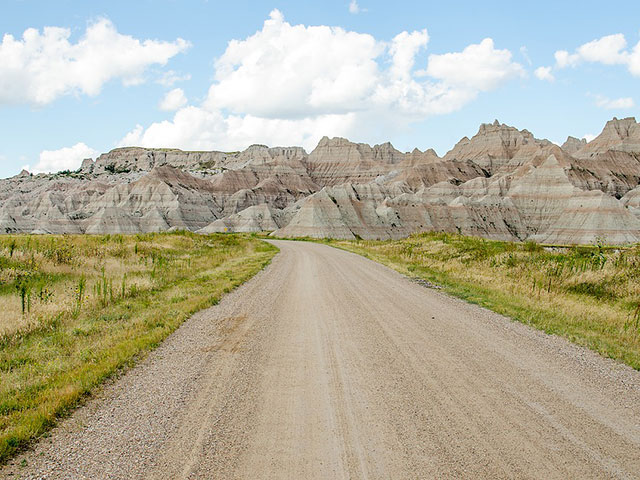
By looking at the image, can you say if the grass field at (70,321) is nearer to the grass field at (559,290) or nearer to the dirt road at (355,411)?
the dirt road at (355,411)

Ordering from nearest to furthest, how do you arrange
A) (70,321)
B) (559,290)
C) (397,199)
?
(70,321), (559,290), (397,199)

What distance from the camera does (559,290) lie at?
15117mm

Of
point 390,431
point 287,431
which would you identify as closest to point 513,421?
point 390,431

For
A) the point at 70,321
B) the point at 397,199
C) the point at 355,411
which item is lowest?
the point at 355,411

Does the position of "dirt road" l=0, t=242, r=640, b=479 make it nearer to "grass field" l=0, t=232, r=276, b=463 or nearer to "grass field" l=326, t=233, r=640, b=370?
"grass field" l=0, t=232, r=276, b=463

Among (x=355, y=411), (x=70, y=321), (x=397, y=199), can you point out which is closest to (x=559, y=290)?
(x=355, y=411)

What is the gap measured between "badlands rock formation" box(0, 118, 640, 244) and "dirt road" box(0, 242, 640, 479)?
72649 millimetres

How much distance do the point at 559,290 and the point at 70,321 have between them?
49.7 ft

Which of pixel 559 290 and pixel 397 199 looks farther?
pixel 397 199

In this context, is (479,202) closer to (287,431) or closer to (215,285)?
(215,285)

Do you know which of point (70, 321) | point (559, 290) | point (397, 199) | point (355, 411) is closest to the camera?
point (355, 411)

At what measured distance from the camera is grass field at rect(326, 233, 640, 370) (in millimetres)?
9609

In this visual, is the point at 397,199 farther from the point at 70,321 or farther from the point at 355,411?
the point at 355,411

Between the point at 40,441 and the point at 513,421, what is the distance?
529 centimetres
